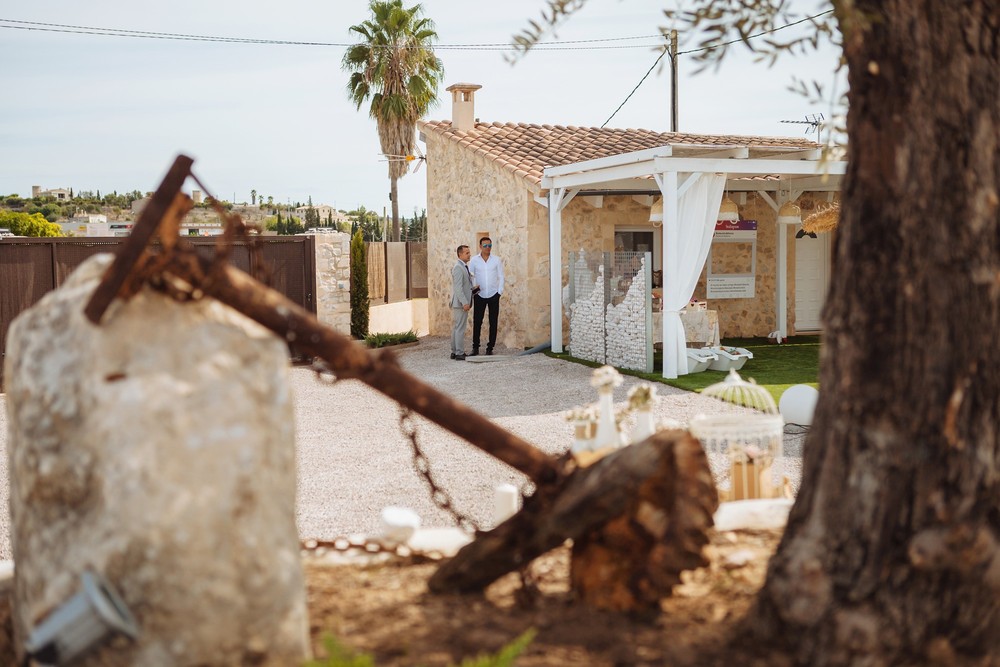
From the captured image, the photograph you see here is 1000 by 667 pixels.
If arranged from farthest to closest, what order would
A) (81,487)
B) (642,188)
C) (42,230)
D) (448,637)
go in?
(42,230), (642,188), (448,637), (81,487)

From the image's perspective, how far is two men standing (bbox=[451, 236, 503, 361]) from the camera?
48.9 feet

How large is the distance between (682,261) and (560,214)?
3368 mm

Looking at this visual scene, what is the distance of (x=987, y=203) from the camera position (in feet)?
8.28

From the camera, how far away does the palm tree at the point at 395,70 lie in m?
26.4

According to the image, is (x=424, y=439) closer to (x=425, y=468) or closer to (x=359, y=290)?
(x=425, y=468)

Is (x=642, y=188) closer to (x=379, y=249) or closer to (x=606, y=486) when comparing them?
(x=379, y=249)

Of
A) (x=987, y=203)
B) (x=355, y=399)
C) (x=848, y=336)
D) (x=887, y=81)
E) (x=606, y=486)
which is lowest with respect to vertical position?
(x=355, y=399)

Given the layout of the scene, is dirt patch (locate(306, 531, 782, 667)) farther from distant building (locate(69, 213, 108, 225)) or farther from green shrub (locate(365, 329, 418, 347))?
distant building (locate(69, 213, 108, 225))

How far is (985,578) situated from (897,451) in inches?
15.7

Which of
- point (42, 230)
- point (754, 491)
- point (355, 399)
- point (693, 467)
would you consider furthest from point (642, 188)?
point (42, 230)

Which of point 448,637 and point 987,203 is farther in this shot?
point 448,637

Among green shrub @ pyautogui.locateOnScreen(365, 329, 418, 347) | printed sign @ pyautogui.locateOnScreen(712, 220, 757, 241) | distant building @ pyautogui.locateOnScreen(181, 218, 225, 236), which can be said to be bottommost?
green shrub @ pyautogui.locateOnScreen(365, 329, 418, 347)

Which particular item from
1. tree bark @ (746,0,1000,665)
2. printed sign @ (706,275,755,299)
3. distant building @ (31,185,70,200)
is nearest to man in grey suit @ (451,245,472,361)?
printed sign @ (706,275,755,299)

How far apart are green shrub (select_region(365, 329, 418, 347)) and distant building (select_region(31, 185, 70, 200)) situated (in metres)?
53.0
